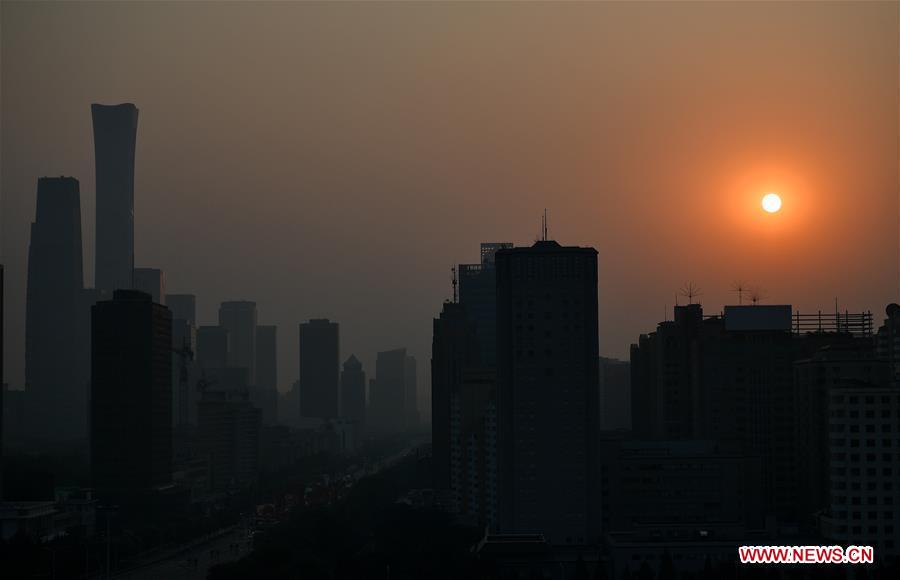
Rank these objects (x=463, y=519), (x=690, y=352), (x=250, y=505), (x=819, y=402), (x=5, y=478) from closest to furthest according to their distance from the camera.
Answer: (x=819, y=402) < (x=463, y=519) < (x=690, y=352) < (x=5, y=478) < (x=250, y=505)

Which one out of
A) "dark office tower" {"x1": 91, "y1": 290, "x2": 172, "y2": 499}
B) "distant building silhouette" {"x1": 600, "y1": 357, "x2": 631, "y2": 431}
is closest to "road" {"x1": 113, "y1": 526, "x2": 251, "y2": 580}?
"dark office tower" {"x1": 91, "y1": 290, "x2": 172, "y2": 499}

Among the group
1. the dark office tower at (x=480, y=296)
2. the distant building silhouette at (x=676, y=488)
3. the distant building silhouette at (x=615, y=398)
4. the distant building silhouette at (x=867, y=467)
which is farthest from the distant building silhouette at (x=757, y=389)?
the distant building silhouette at (x=615, y=398)

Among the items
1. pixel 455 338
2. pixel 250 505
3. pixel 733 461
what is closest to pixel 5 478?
pixel 250 505

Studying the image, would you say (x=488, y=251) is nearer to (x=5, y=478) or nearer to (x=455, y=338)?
(x=455, y=338)

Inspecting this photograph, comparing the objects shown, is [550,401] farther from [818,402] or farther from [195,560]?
[195,560]

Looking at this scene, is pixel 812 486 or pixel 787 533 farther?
pixel 812 486

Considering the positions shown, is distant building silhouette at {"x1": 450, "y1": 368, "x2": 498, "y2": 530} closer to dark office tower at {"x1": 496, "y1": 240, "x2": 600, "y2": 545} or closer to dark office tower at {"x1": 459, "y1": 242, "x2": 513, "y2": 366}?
dark office tower at {"x1": 496, "y1": 240, "x2": 600, "y2": 545}
